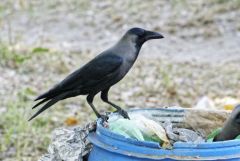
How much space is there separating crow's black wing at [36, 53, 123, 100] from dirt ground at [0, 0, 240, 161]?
62.4 inches

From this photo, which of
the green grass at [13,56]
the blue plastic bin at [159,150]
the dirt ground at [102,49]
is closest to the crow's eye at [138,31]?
the blue plastic bin at [159,150]

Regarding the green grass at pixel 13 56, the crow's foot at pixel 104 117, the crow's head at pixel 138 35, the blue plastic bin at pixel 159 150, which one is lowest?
the green grass at pixel 13 56

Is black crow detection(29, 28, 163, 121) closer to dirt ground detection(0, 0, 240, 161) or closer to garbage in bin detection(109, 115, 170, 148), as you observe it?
garbage in bin detection(109, 115, 170, 148)

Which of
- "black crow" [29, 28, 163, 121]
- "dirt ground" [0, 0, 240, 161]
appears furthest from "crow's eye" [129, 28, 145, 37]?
"dirt ground" [0, 0, 240, 161]

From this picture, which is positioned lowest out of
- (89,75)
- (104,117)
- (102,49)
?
(102,49)

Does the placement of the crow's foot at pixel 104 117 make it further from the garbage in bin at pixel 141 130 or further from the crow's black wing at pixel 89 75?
the crow's black wing at pixel 89 75

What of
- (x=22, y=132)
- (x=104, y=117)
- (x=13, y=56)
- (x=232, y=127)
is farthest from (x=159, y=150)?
(x=13, y=56)

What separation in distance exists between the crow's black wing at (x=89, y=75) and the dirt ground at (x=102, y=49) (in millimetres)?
1584

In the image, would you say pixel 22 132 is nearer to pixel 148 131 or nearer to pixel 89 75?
pixel 89 75

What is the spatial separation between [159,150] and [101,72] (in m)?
0.75

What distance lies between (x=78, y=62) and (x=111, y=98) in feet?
3.80

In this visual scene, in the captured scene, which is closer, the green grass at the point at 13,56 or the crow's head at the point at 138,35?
the crow's head at the point at 138,35

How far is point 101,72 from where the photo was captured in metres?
3.39

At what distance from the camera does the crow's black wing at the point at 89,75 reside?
3377mm
